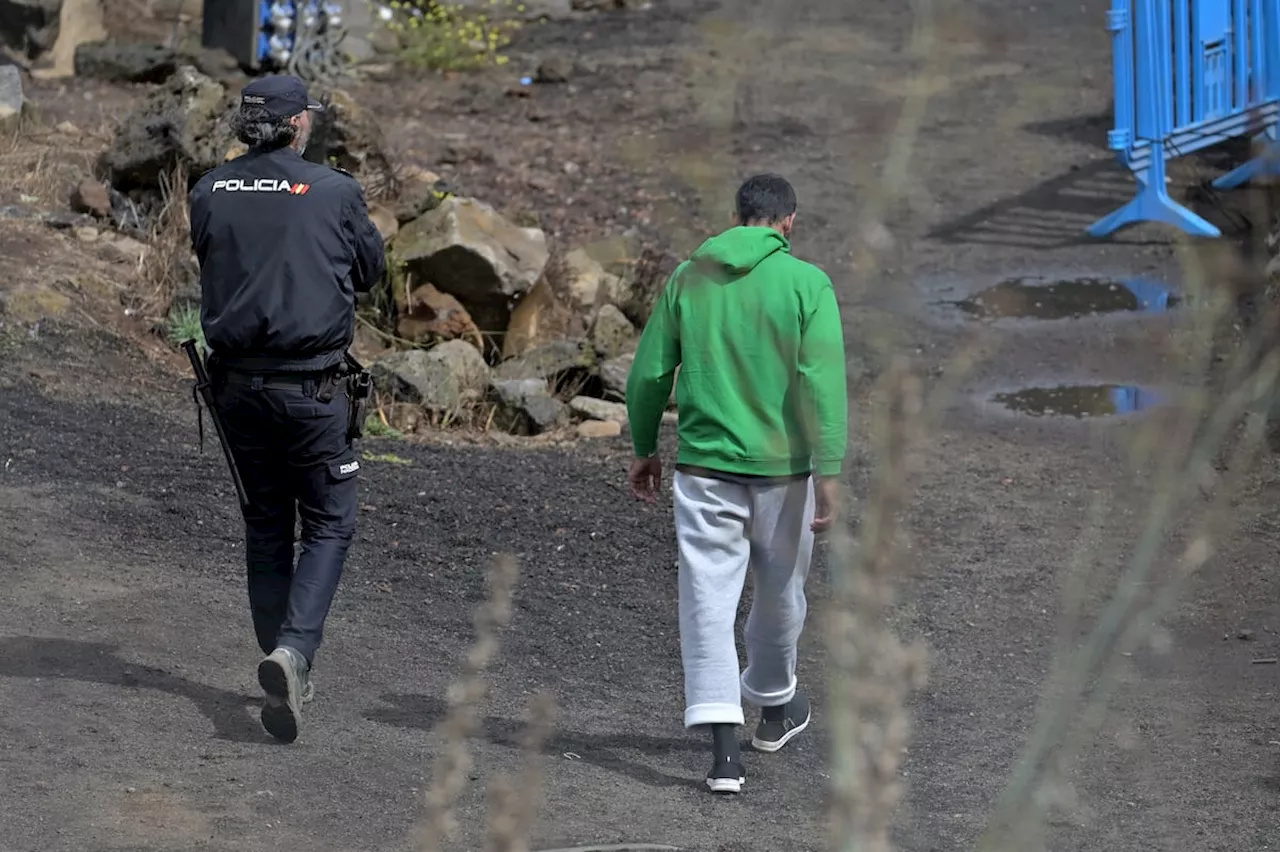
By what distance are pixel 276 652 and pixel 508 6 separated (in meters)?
15.5

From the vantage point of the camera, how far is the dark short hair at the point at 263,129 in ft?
15.9

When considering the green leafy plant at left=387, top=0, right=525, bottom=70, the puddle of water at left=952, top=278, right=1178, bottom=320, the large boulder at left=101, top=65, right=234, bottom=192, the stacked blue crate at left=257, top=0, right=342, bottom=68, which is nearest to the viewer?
the large boulder at left=101, top=65, right=234, bottom=192

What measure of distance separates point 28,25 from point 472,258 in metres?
7.49

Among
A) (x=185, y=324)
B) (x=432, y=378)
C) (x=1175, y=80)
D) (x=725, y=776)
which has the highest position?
(x=1175, y=80)

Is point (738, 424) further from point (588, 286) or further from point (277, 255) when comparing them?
point (588, 286)

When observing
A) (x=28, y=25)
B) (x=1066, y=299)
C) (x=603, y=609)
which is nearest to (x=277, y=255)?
(x=603, y=609)

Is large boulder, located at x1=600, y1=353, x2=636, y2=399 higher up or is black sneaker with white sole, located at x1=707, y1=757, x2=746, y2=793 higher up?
large boulder, located at x1=600, y1=353, x2=636, y2=399

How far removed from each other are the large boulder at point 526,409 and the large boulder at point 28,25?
832 centimetres

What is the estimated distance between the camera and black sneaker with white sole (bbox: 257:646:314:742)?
4.80 meters

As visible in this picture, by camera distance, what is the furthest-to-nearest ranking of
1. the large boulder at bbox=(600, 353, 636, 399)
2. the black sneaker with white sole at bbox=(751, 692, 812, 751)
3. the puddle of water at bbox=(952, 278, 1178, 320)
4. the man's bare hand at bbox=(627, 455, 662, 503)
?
the puddle of water at bbox=(952, 278, 1178, 320)
the large boulder at bbox=(600, 353, 636, 399)
the black sneaker with white sole at bbox=(751, 692, 812, 751)
the man's bare hand at bbox=(627, 455, 662, 503)

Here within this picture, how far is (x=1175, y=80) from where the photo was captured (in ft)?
40.4

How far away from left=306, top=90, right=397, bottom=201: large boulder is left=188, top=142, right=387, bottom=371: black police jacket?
19.6ft

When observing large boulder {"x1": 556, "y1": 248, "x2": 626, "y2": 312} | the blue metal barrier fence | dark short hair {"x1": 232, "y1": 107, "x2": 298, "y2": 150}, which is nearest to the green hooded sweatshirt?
dark short hair {"x1": 232, "y1": 107, "x2": 298, "y2": 150}

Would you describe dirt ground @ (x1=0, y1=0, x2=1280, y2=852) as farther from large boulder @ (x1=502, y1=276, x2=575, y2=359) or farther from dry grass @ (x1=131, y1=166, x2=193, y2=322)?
large boulder @ (x1=502, y1=276, x2=575, y2=359)
